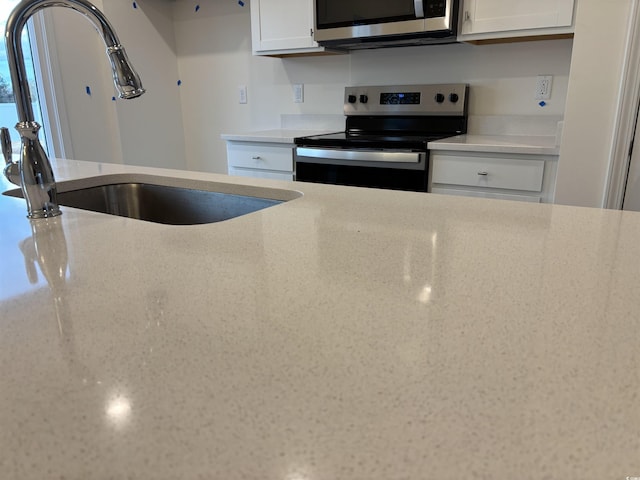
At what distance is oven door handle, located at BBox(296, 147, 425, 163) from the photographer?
2.35 meters

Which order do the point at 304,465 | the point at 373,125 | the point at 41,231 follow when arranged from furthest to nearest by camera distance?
the point at 373,125
the point at 41,231
the point at 304,465

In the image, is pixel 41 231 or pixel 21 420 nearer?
pixel 21 420

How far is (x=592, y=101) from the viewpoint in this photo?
196cm

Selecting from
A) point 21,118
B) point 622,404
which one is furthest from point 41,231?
point 622,404

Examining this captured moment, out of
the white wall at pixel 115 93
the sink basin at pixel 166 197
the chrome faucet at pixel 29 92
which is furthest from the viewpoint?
the white wall at pixel 115 93

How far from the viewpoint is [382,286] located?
2.00ft

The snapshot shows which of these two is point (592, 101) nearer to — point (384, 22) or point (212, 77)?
point (384, 22)

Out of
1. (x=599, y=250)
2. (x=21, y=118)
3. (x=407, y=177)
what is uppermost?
(x=21, y=118)

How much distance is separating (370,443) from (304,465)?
0.05m

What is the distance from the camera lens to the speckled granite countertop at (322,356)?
0.34 m

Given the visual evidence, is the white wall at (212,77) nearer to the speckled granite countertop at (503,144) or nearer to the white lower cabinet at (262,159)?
the speckled granite countertop at (503,144)

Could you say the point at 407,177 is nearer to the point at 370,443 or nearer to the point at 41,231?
the point at 41,231

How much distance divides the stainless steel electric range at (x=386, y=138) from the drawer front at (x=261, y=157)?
8 cm

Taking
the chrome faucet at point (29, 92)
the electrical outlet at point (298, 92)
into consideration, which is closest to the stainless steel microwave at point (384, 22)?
the electrical outlet at point (298, 92)
